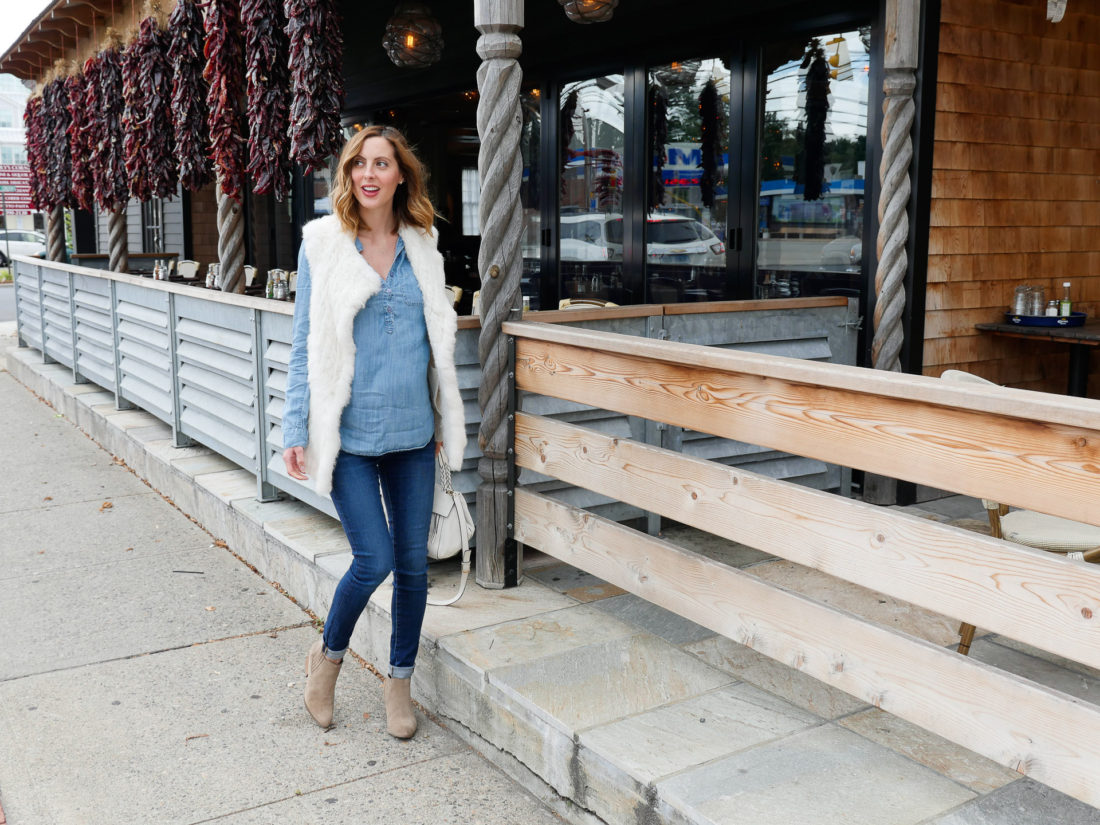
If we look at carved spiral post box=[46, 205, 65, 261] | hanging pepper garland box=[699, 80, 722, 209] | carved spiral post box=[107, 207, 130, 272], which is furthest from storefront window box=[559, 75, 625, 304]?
carved spiral post box=[46, 205, 65, 261]

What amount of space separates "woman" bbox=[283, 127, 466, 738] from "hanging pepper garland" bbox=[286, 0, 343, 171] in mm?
2127

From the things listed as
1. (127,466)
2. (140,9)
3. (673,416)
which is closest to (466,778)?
(673,416)

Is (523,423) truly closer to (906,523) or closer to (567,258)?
(906,523)

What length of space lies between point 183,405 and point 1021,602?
18.7ft

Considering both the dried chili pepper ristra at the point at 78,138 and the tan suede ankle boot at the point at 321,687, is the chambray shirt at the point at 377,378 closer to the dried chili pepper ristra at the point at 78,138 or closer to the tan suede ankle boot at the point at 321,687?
the tan suede ankle boot at the point at 321,687

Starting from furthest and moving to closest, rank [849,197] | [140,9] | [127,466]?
1. [140,9]
2. [127,466]
3. [849,197]

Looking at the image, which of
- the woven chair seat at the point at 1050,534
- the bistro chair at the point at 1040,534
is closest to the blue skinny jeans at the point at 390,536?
the bistro chair at the point at 1040,534

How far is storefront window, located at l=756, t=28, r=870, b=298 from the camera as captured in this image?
236 inches

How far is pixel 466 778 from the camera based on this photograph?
3.34 m

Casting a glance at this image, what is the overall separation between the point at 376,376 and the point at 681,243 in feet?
14.7

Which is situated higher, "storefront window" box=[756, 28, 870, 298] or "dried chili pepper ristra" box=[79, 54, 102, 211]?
"dried chili pepper ristra" box=[79, 54, 102, 211]

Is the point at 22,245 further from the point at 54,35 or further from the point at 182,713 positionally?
the point at 182,713

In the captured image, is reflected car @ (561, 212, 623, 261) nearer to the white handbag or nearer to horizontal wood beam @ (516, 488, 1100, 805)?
horizontal wood beam @ (516, 488, 1100, 805)

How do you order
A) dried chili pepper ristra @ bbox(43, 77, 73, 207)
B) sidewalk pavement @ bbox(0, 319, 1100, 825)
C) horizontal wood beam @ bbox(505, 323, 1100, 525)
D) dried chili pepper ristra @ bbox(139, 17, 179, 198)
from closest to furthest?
1. horizontal wood beam @ bbox(505, 323, 1100, 525)
2. sidewalk pavement @ bbox(0, 319, 1100, 825)
3. dried chili pepper ristra @ bbox(139, 17, 179, 198)
4. dried chili pepper ristra @ bbox(43, 77, 73, 207)
